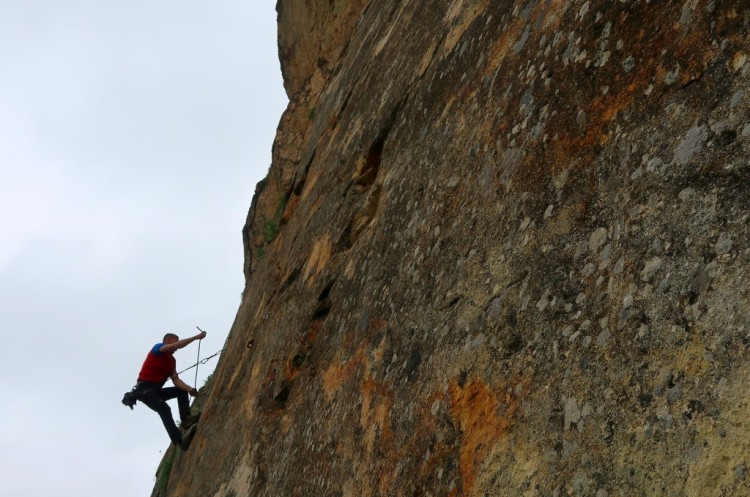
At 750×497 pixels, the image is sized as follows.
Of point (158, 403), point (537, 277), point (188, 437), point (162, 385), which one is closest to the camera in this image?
point (537, 277)

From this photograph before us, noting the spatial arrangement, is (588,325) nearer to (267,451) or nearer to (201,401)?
(267,451)

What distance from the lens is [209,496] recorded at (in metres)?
7.35

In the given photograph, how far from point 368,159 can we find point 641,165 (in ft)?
11.9

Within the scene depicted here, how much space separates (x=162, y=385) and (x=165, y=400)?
23 cm

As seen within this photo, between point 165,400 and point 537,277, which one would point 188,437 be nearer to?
point 165,400

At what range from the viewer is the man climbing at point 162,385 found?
32.6ft

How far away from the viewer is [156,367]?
10305 millimetres

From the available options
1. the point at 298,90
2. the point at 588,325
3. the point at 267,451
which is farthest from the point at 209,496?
the point at 298,90

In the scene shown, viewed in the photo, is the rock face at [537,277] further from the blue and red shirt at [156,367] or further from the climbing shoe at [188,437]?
the blue and red shirt at [156,367]

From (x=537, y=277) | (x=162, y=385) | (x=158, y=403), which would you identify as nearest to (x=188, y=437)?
(x=158, y=403)

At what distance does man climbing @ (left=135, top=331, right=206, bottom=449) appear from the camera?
32.6 feet

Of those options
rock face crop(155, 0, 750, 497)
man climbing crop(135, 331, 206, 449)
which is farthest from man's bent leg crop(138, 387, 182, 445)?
rock face crop(155, 0, 750, 497)

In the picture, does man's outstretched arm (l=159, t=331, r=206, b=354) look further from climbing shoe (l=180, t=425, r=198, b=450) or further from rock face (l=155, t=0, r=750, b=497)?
rock face (l=155, t=0, r=750, b=497)

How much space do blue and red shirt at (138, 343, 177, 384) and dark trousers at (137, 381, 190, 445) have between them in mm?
76
